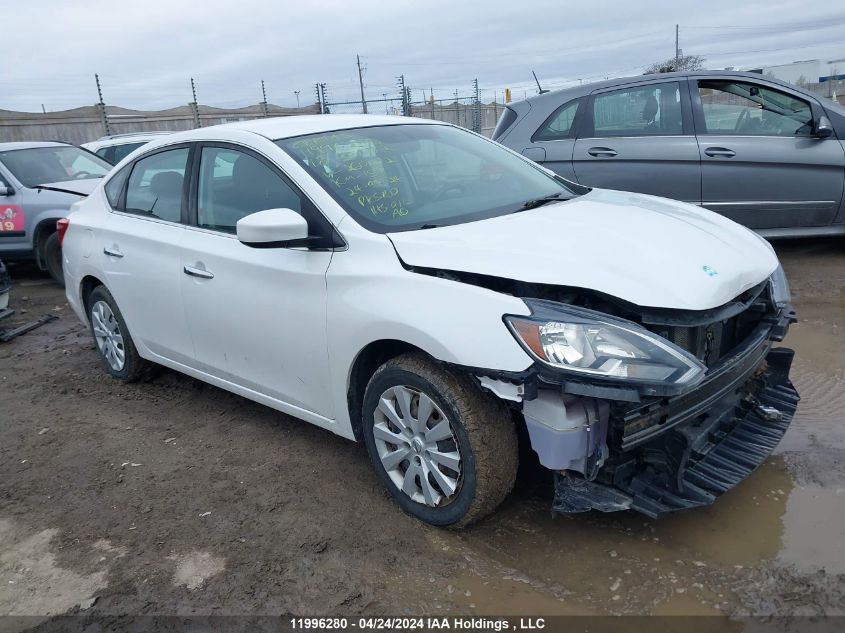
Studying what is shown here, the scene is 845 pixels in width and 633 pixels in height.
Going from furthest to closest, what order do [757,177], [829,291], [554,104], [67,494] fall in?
1. [554,104]
2. [757,177]
3. [829,291]
4. [67,494]

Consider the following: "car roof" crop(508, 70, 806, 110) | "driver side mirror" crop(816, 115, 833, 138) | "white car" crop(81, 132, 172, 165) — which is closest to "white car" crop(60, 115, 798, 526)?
"car roof" crop(508, 70, 806, 110)

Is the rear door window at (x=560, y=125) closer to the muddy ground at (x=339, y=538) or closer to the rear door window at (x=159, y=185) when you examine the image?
the muddy ground at (x=339, y=538)

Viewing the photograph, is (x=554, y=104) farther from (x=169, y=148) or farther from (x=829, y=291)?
(x=169, y=148)

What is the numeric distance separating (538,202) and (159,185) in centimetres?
236

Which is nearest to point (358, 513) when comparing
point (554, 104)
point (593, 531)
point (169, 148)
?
point (593, 531)

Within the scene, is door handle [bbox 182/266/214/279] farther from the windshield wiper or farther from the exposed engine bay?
the windshield wiper

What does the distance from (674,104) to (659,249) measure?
423cm

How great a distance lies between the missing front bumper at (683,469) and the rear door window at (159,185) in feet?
9.08

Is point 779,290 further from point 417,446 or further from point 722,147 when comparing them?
point 722,147

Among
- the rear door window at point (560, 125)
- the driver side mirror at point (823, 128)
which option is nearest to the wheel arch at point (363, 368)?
the rear door window at point (560, 125)

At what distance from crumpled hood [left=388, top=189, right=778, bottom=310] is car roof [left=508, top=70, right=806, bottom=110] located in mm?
3636

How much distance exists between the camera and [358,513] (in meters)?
3.17

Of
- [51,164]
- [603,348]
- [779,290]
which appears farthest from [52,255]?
[779,290]

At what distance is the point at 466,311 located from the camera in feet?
8.63
